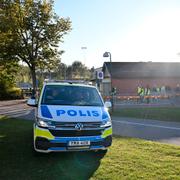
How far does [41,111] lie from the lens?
6.94 metres

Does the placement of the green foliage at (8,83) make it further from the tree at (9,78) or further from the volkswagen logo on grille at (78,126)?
the volkswagen logo on grille at (78,126)

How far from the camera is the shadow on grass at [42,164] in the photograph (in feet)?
19.4

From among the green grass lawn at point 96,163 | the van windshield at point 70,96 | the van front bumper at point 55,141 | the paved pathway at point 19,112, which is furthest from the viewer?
the paved pathway at point 19,112

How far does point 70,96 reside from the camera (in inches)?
313

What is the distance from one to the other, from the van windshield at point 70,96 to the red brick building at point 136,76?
107ft

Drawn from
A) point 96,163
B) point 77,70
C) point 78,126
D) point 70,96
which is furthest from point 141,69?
point 77,70

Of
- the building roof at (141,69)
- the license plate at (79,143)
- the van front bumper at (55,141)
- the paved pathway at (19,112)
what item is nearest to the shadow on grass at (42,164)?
the van front bumper at (55,141)

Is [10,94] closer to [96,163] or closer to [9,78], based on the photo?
[9,78]

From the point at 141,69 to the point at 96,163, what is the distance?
40.0m

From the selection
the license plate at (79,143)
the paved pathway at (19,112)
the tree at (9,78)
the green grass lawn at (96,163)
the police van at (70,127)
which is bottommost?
the paved pathway at (19,112)

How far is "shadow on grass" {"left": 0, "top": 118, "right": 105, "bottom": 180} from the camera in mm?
5902

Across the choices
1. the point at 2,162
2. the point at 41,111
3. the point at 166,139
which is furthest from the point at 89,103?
the point at 166,139

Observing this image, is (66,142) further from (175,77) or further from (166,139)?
(175,77)

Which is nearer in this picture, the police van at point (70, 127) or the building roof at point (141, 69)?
the police van at point (70, 127)
